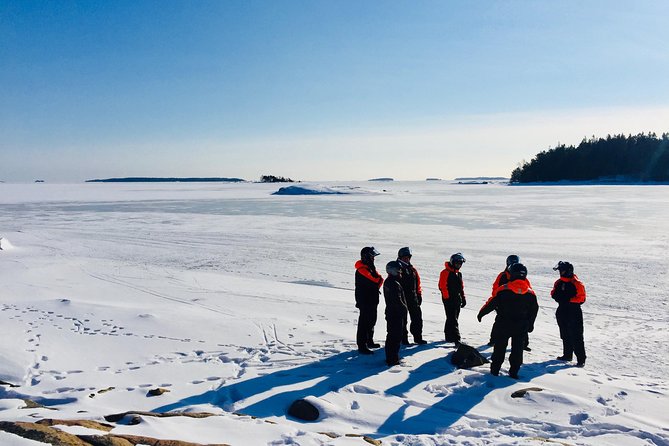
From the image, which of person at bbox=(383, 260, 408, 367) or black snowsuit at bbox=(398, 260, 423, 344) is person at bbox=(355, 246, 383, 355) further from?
black snowsuit at bbox=(398, 260, 423, 344)

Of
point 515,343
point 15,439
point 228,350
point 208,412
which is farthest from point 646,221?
point 15,439

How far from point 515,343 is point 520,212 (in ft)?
75.0

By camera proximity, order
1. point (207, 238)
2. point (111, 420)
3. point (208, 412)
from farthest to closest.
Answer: point (207, 238) → point (208, 412) → point (111, 420)

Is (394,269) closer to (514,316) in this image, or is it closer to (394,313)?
(394,313)

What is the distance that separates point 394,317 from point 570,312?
7.77ft

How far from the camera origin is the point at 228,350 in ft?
22.7

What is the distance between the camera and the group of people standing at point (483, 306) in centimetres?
596

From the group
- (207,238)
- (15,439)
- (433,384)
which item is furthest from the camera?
(207,238)

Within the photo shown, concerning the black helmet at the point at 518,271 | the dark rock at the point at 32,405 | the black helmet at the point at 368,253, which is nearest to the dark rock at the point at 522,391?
the black helmet at the point at 518,271

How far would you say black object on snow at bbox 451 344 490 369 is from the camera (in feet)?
20.6

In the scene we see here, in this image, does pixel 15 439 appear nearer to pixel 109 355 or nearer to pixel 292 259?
pixel 109 355

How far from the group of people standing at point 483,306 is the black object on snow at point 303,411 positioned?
5.44 ft

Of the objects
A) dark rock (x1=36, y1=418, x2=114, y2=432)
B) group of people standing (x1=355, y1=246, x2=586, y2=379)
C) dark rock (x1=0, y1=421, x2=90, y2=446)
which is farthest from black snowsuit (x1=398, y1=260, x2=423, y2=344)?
dark rock (x1=0, y1=421, x2=90, y2=446)

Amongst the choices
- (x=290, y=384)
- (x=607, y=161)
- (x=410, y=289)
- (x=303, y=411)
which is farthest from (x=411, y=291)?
(x=607, y=161)
